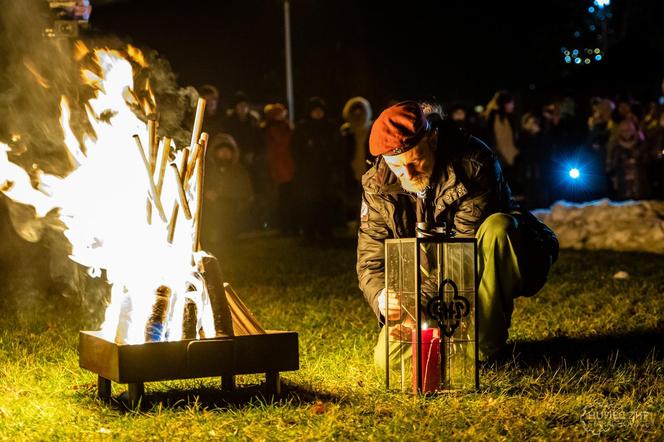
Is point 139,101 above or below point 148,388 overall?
above

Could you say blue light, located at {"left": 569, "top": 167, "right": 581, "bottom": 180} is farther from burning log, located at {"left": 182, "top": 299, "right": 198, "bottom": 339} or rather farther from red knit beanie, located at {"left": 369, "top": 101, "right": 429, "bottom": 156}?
burning log, located at {"left": 182, "top": 299, "right": 198, "bottom": 339}

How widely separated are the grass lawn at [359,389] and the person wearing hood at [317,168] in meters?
7.54

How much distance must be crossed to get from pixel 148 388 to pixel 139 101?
160 centimetres

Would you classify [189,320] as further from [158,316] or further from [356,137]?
[356,137]

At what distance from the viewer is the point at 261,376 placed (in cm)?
619

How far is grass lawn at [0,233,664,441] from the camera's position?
4.78 meters

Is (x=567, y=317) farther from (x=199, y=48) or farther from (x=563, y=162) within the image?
(x=199, y=48)

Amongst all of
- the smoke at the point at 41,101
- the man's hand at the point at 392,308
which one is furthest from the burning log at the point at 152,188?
the smoke at the point at 41,101

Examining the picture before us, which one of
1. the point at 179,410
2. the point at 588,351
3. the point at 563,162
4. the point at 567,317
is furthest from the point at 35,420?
the point at 563,162

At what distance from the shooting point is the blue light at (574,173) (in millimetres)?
19931

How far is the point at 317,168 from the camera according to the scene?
17.0 meters

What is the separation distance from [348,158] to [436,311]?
39.2 feet

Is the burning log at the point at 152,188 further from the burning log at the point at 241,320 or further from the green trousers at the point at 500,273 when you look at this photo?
the green trousers at the point at 500,273

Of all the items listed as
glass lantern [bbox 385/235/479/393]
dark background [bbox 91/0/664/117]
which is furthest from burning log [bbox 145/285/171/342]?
dark background [bbox 91/0/664/117]
